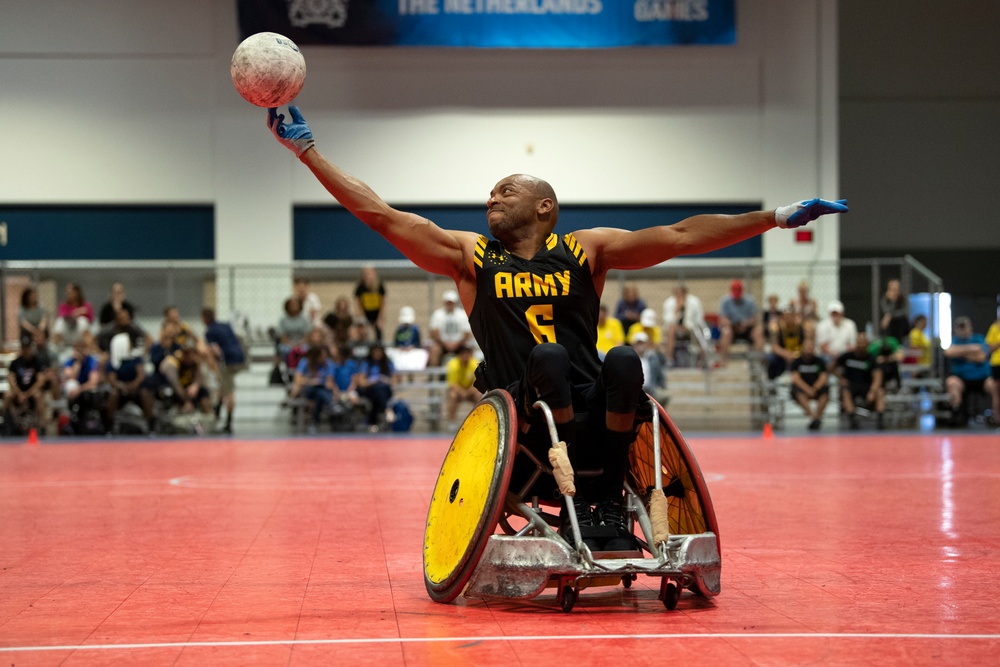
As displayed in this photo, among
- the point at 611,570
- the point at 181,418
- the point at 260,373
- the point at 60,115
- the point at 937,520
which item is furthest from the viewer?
the point at 60,115

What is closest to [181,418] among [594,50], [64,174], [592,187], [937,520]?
[64,174]

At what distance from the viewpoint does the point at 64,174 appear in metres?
26.1

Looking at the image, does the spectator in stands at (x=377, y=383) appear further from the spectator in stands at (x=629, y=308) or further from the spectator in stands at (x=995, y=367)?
the spectator in stands at (x=995, y=367)

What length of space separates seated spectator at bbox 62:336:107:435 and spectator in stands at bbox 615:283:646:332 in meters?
9.34

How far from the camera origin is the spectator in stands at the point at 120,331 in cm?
2102

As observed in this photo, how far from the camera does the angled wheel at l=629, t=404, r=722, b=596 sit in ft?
18.0

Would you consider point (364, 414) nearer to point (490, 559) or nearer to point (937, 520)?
point (937, 520)

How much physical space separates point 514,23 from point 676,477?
2171 centimetres

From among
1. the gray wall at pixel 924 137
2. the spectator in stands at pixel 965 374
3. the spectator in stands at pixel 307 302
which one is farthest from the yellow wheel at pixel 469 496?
the gray wall at pixel 924 137

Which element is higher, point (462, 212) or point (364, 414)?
point (462, 212)

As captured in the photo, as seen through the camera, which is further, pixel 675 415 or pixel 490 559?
pixel 675 415

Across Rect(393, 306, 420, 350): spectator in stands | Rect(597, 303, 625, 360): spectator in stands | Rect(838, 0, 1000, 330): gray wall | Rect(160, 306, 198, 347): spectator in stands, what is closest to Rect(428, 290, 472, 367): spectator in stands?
Rect(393, 306, 420, 350): spectator in stands

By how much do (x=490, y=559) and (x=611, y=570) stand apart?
534 millimetres

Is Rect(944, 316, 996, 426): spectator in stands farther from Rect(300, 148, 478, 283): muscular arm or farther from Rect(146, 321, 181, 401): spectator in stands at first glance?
Rect(300, 148, 478, 283): muscular arm
